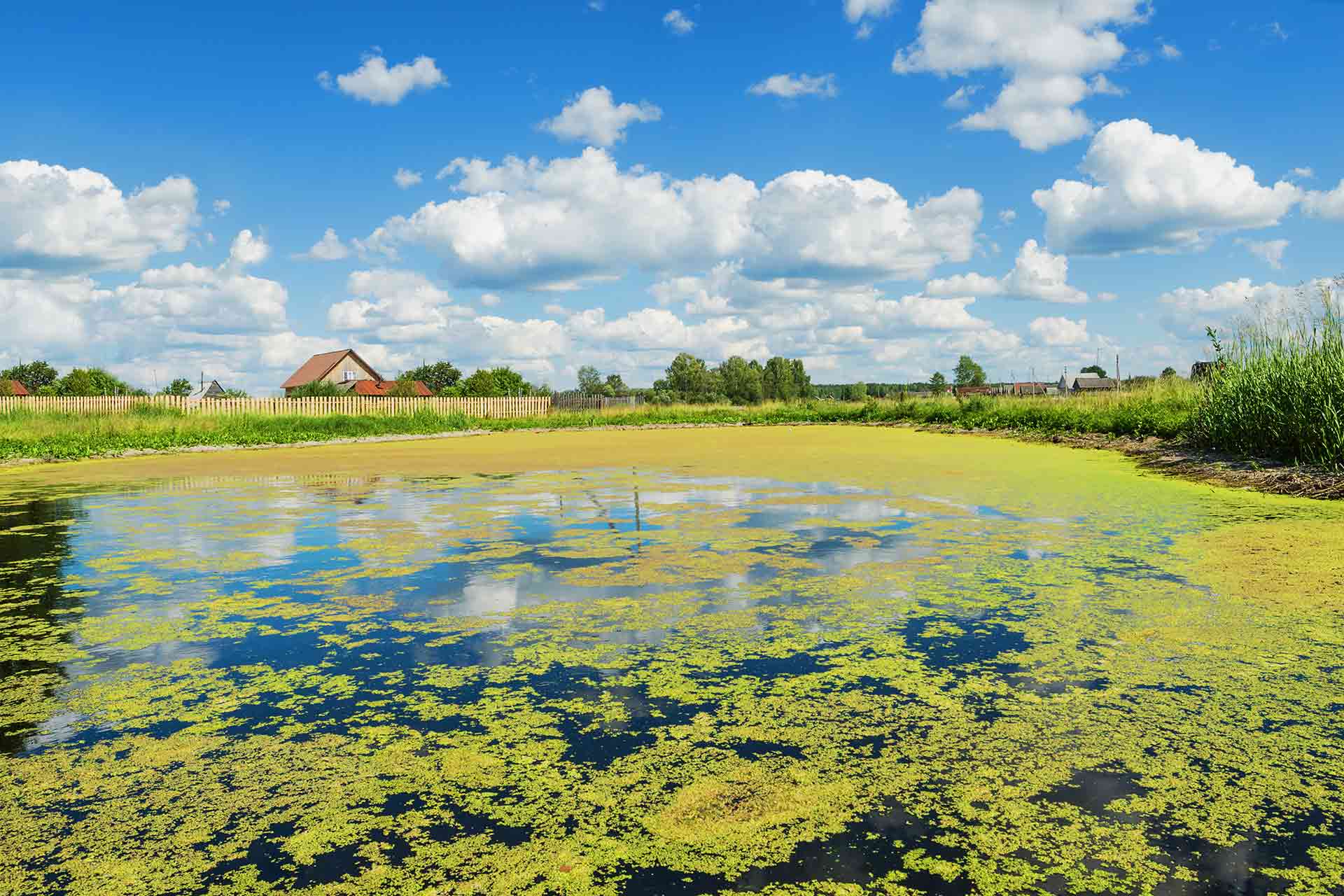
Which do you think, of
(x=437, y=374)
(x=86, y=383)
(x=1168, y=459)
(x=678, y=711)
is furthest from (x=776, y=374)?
(x=678, y=711)

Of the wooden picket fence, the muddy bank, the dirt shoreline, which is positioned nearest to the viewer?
the muddy bank

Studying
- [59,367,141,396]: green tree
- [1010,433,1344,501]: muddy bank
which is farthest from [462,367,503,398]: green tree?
[1010,433,1344,501]: muddy bank

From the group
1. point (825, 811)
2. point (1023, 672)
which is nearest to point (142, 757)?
point (825, 811)

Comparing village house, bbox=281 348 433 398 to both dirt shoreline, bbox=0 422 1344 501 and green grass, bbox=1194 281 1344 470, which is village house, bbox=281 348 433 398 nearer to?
dirt shoreline, bbox=0 422 1344 501

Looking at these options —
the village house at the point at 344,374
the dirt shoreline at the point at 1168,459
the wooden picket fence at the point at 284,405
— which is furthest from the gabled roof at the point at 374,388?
the dirt shoreline at the point at 1168,459

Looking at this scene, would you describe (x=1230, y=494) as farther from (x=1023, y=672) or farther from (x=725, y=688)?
(x=725, y=688)

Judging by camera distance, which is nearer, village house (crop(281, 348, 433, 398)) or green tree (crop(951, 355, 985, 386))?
village house (crop(281, 348, 433, 398))

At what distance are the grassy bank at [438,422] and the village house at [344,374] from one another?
1265 inches

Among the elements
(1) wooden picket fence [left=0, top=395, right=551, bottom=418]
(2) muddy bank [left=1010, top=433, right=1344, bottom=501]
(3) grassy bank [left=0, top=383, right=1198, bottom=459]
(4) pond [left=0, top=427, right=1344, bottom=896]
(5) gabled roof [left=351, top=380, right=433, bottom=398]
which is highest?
(5) gabled roof [left=351, top=380, right=433, bottom=398]

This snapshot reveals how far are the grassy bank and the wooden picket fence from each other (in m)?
1.23

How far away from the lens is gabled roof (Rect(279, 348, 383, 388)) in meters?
63.2

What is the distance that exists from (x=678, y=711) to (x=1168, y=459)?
1164 cm

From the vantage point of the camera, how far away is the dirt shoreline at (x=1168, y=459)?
8.81 meters

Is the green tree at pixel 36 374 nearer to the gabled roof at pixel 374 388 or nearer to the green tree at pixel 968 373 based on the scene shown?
the gabled roof at pixel 374 388
